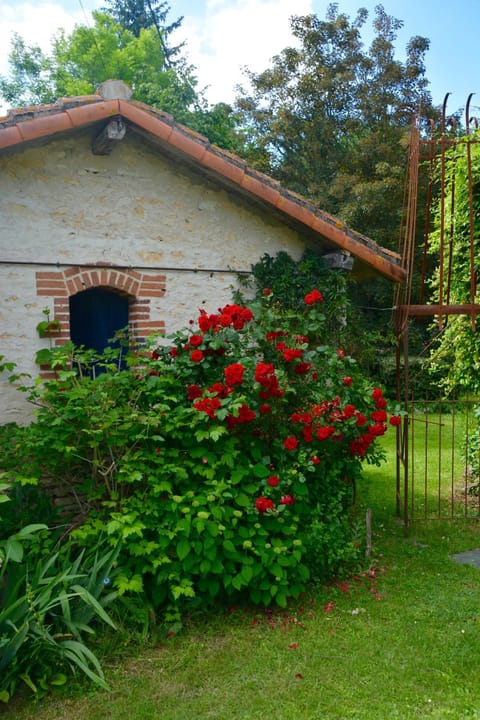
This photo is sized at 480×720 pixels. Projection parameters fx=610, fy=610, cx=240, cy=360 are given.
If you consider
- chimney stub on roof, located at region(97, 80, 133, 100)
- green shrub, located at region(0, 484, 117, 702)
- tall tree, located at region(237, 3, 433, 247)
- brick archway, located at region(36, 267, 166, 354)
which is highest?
tall tree, located at region(237, 3, 433, 247)

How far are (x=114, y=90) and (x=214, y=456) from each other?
3.24 meters

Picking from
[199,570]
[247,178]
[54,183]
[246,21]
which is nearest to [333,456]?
[199,570]

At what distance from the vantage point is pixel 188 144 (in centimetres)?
536

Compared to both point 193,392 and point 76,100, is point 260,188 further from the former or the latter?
point 193,392

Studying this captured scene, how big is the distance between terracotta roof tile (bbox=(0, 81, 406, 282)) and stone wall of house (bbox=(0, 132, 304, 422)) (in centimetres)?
23

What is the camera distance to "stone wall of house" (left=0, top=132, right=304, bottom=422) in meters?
5.24

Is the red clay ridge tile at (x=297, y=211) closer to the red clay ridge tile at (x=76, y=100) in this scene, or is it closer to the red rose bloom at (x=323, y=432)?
the red clay ridge tile at (x=76, y=100)

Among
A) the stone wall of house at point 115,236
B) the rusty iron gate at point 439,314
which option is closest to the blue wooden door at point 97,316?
the stone wall of house at point 115,236

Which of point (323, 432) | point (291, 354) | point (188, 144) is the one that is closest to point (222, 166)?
point (188, 144)

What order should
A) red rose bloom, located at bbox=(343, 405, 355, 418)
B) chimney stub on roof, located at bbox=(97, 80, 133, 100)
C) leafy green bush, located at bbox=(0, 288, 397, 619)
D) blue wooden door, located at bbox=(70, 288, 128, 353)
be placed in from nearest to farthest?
leafy green bush, located at bbox=(0, 288, 397, 619) → red rose bloom, located at bbox=(343, 405, 355, 418) → chimney stub on roof, located at bbox=(97, 80, 133, 100) → blue wooden door, located at bbox=(70, 288, 128, 353)

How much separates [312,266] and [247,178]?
4.13ft

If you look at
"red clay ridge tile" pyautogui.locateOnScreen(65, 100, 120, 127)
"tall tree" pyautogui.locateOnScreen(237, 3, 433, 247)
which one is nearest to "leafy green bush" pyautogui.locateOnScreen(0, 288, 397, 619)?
"red clay ridge tile" pyautogui.locateOnScreen(65, 100, 120, 127)

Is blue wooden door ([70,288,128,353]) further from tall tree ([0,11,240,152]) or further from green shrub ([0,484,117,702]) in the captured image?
tall tree ([0,11,240,152])

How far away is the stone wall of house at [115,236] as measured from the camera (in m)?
5.24
